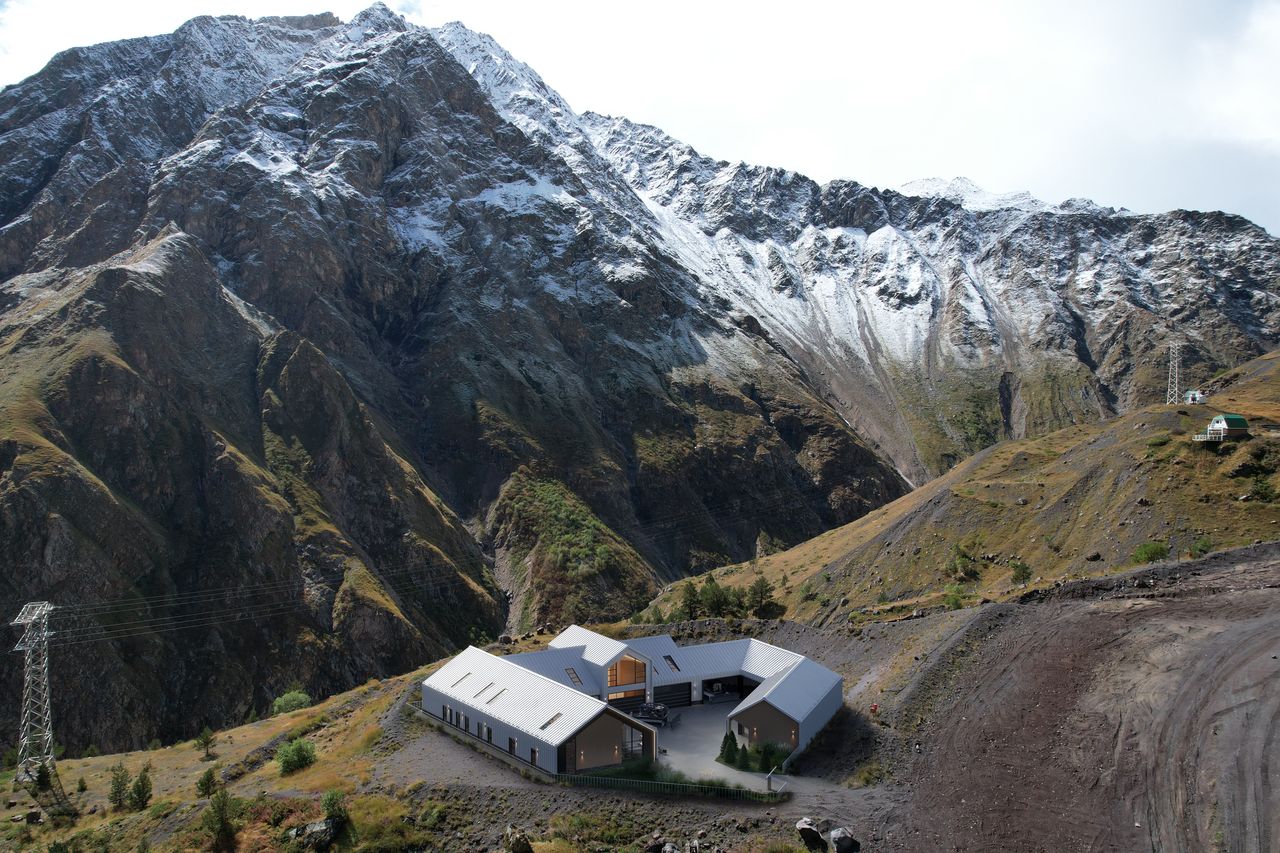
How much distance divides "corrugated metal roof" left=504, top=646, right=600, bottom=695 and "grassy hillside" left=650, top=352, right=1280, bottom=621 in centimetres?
2229

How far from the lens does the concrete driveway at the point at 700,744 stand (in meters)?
43.1

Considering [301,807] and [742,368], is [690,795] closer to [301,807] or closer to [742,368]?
[301,807]

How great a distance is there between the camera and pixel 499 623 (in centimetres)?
11750

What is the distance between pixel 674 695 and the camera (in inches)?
2164

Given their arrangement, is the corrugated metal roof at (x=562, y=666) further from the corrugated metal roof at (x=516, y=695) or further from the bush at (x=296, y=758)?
the bush at (x=296, y=758)

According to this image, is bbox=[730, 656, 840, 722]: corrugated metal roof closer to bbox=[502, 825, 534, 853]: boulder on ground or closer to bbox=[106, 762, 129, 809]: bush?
bbox=[502, 825, 534, 853]: boulder on ground

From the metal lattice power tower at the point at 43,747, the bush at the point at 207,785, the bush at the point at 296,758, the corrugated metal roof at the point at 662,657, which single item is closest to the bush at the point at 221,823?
the bush at the point at 207,785

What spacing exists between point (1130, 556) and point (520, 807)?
42.2m

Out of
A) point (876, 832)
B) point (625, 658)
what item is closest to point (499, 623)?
point (625, 658)

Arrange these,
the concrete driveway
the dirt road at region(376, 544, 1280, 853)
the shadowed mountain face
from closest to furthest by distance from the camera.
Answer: the dirt road at region(376, 544, 1280, 853), the concrete driveway, the shadowed mountain face

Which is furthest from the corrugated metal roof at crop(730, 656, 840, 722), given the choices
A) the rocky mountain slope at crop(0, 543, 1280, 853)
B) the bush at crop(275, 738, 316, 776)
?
the bush at crop(275, 738, 316, 776)

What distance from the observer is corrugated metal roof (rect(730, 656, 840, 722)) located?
4497 centimetres

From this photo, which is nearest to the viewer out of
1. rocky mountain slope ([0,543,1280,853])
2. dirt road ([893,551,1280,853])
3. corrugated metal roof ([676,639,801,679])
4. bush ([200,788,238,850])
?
dirt road ([893,551,1280,853])

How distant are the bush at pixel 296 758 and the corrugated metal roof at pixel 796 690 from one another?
79.4 ft
